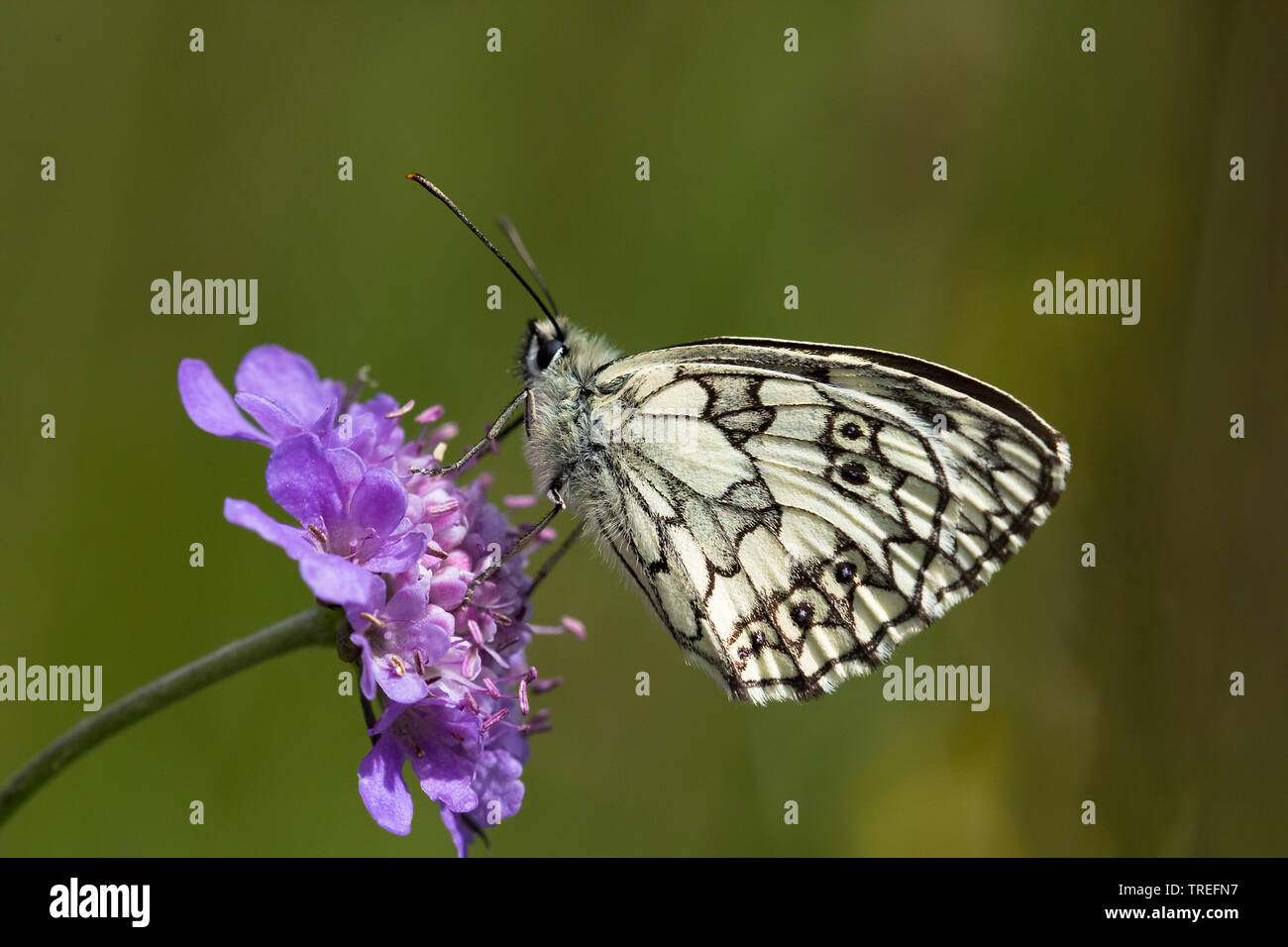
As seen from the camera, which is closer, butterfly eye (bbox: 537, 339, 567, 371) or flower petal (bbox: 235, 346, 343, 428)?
flower petal (bbox: 235, 346, 343, 428)

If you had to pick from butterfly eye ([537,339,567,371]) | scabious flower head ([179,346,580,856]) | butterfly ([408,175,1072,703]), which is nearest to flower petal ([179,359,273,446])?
scabious flower head ([179,346,580,856])

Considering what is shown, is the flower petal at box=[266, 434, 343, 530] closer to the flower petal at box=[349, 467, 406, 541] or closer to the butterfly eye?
the flower petal at box=[349, 467, 406, 541]

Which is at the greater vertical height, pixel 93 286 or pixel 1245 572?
pixel 93 286

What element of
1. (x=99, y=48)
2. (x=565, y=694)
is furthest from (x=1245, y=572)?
(x=99, y=48)

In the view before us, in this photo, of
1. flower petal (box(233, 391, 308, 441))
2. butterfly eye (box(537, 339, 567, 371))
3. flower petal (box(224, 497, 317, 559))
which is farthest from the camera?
butterfly eye (box(537, 339, 567, 371))

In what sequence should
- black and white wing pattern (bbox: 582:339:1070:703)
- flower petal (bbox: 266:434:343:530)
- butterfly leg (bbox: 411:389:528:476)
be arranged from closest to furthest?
flower petal (bbox: 266:434:343:530)
butterfly leg (bbox: 411:389:528:476)
black and white wing pattern (bbox: 582:339:1070:703)

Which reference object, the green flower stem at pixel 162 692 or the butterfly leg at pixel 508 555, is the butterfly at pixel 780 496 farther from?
the green flower stem at pixel 162 692

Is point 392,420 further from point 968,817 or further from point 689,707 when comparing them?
point 968,817
